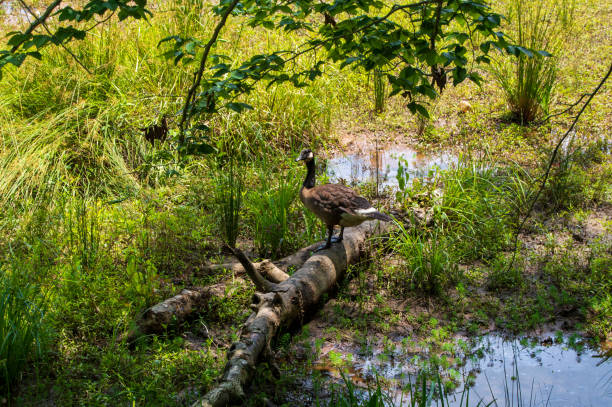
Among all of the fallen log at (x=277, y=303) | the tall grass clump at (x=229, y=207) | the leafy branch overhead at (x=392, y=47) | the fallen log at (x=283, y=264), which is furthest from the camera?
the tall grass clump at (x=229, y=207)

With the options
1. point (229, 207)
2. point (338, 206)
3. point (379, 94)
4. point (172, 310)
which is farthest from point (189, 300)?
point (379, 94)

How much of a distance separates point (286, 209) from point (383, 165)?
2.27 metres

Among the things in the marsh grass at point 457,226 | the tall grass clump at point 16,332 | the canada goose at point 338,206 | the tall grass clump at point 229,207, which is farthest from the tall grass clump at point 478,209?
the tall grass clump at point 16,332

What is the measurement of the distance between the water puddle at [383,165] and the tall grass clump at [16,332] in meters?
A: 3.86

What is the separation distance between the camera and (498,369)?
375 cm

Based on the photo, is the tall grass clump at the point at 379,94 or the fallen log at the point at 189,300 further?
the tall grass clump at the point at 379,94

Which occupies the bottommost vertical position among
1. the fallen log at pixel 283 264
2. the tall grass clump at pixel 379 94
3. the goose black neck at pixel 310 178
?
the fallen log at pixel 283 264

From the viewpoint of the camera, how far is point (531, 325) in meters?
4.16

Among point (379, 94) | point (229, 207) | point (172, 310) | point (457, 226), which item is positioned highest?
point (379, 94)

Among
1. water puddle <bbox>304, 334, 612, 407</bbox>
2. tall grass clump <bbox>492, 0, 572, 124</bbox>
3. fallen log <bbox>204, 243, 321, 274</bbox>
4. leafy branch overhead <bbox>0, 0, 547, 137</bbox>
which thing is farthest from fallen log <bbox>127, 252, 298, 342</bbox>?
tall grass clump <bbox>492, 0, 572, 124</bbox>

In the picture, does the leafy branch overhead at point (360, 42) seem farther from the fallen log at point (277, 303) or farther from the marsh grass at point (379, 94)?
the marsh grass at point (379, 94)

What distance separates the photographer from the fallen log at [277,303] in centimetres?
314

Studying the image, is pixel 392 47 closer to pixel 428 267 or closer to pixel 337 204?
pixel 337 204

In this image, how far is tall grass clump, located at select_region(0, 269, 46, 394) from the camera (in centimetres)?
320
